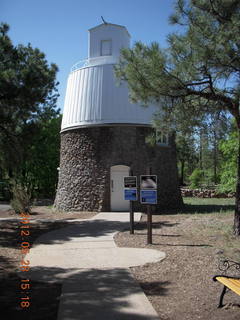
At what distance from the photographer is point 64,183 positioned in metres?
17.8

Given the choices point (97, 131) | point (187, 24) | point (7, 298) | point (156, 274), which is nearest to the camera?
point (7, 298)

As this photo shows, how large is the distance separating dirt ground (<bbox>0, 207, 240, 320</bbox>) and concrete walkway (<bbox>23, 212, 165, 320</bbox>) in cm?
20

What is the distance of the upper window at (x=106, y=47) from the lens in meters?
17.7

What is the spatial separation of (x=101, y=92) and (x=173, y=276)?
40.5ft

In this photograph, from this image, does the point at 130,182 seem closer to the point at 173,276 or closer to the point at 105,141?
the point at 173,276

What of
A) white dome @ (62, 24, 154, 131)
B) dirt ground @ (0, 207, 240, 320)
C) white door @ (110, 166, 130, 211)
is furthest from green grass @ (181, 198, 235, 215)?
white dome @ (62, 24, 154, 131)

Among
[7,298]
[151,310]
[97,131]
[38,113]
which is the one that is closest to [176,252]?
[151,310]

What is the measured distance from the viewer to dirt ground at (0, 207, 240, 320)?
4.14 metres

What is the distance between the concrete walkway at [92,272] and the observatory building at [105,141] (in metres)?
5.68

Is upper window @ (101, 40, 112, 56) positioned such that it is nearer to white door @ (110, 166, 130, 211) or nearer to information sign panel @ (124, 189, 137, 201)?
white door @ (110, 166, 130, 211)

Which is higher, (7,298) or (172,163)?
(172,163)

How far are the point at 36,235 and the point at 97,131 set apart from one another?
7.59m

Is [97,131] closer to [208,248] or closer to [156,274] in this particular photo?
[208,248]
